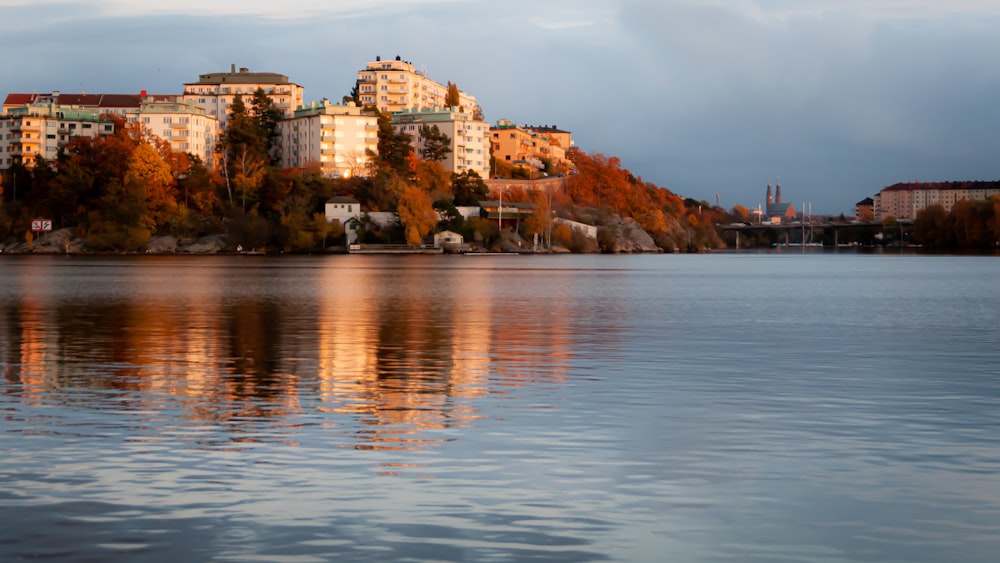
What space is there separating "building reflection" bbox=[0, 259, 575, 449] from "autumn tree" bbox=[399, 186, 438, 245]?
102 metres

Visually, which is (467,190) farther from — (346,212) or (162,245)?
(162,245)

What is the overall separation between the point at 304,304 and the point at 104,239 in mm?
123142

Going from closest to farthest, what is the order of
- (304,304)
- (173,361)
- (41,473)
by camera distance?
(41,473), (173,361), (304,304)

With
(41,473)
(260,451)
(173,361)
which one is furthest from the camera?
(173,361)

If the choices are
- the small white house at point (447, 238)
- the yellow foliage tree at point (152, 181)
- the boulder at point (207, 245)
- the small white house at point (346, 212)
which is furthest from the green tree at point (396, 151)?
the yellow foliage tree at point (152, 181)

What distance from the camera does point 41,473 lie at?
15.3 m

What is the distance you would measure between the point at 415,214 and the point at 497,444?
151 meters

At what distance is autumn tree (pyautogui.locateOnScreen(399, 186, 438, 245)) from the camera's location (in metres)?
167

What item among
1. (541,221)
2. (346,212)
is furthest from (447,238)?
(541,221)

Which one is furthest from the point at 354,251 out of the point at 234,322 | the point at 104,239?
the point at 234,322

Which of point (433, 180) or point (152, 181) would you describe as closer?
point (152, 181)

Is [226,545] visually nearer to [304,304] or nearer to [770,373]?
[770,373]

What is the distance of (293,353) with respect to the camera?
3234 cm

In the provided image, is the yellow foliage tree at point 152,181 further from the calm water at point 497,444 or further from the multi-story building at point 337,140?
the calm water at point 497,444
